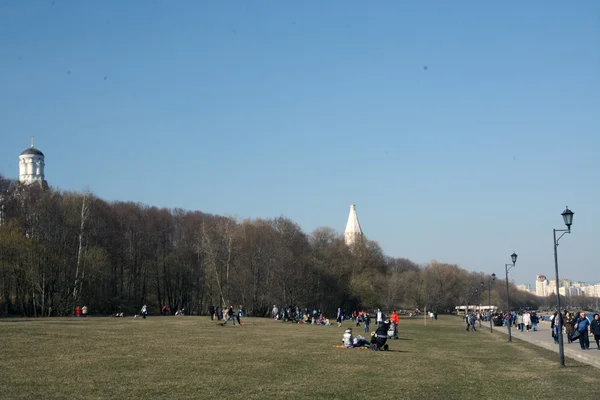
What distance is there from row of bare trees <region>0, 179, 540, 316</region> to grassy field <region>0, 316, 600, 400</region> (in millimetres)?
33119

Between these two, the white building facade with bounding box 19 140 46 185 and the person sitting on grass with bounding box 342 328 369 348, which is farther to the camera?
the white building facade with bounding box 19 140 46 185

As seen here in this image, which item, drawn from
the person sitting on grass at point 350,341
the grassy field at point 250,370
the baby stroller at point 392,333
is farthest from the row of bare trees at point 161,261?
the person sitting on grass at point 350,341

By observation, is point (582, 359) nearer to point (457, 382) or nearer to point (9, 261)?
point (457, 382)

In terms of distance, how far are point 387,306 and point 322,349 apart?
8801 cm

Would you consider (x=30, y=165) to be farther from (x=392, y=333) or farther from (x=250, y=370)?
(x=250, y=370)

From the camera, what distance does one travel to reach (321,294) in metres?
94.2

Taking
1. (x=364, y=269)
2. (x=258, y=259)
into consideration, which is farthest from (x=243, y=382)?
(x=364, y=269)

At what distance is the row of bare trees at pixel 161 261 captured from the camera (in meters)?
63.8

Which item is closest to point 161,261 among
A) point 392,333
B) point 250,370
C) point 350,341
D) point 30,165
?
point 30,165

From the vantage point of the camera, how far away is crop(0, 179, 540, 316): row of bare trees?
2510 inches

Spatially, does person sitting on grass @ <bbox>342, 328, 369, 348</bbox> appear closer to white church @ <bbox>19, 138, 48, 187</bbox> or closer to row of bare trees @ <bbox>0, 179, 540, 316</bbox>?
row of bare trees @ <bbox>0, 179, 540, 316</bbox>

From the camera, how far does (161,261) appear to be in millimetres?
89688

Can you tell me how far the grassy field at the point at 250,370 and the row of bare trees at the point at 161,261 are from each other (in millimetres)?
33119

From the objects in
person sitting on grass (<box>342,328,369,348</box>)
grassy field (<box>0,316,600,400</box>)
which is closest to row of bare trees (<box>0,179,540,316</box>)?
grassy field (<box>0,316,600,400</box>)
